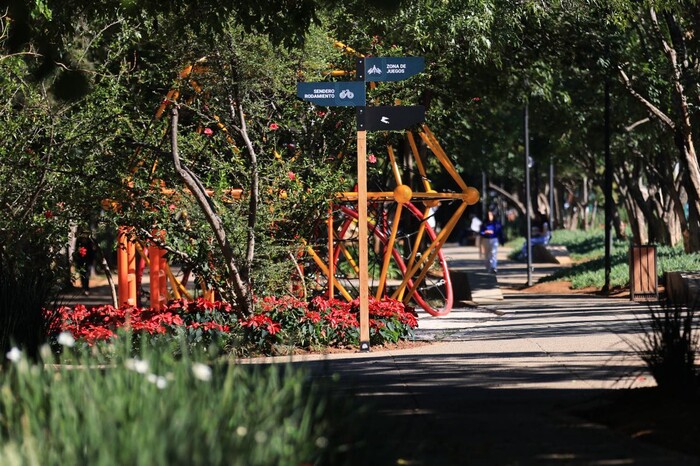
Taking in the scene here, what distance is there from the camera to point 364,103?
13.7m

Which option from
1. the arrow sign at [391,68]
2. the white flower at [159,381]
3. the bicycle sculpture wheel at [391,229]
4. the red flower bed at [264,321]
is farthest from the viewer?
the bicycle sculpture wheel at [391,229]

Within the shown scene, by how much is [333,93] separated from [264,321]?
2560mm

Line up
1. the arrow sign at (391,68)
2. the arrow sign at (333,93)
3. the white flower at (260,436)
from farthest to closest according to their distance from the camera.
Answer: the arrow sign at (391,68)
the arrow sign at (333,93)
the white flower at (260,436)

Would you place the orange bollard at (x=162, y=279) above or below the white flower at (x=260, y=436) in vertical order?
above

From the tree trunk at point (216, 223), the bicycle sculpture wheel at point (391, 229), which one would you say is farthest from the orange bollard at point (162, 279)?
the tree trunk at point (216, 223)

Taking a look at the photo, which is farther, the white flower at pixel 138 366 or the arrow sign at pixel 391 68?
the arrow sign at pixel 391 68

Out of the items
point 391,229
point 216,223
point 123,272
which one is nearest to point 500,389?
point 216,223

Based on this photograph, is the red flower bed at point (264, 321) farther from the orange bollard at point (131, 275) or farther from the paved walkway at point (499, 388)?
the orange bollard at point (131, 275)

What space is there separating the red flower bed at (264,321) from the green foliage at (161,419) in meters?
6.99

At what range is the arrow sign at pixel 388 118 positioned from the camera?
13664 millimetres

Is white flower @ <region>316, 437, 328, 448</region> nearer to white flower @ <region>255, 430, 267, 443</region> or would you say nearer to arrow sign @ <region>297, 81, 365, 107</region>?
white flower @ <region>255, 430, 267, 443</region>

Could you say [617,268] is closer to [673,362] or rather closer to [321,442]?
[673,362]

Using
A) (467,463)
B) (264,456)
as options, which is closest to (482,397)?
(467,463)

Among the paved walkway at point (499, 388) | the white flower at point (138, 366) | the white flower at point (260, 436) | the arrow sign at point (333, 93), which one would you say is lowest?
the paved walkway at point (499, 388)
